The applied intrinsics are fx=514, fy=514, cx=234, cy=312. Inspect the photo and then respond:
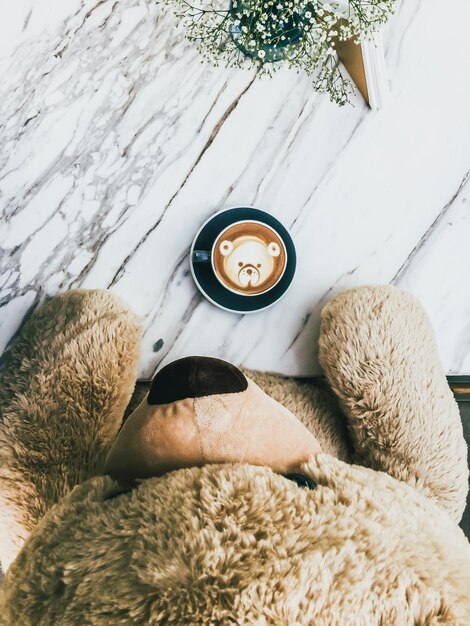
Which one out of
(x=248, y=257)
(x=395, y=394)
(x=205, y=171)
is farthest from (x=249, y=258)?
(x=395, y=394)

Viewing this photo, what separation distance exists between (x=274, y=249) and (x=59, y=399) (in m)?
0.38

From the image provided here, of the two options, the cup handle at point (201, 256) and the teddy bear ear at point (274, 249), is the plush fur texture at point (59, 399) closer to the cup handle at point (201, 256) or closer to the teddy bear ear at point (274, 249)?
the cup handle at point (201, 256)

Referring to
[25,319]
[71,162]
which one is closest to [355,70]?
[71,162]

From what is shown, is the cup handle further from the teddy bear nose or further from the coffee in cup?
the teddy bear nose

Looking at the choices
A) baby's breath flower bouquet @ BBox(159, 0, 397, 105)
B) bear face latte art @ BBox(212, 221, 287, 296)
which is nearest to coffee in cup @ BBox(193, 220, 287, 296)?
bear face latte art @ BBox(212, 221, 287, 296)

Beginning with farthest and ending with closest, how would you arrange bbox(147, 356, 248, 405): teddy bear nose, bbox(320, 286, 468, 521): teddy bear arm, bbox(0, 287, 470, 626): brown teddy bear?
bbox(320, 286, 468, 521): teddy bear arm < bbox(147, 356, 248, 405): teddy bear nose < bbox(0, 287, 470, 626): brown teddy bear

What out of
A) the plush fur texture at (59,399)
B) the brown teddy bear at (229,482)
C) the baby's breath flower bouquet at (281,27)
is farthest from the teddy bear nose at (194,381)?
the baby's breath flower bouquet at (281,27)

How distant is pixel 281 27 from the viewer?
0.65m

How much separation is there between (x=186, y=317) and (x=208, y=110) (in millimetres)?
333

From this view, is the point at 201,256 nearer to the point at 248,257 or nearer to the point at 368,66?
the point at 248,257

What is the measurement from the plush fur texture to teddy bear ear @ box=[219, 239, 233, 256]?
0.17m

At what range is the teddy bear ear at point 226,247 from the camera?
2.55ft

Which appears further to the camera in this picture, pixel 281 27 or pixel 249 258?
pixel 249 258

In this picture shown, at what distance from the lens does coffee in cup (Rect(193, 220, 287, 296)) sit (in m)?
0.78
